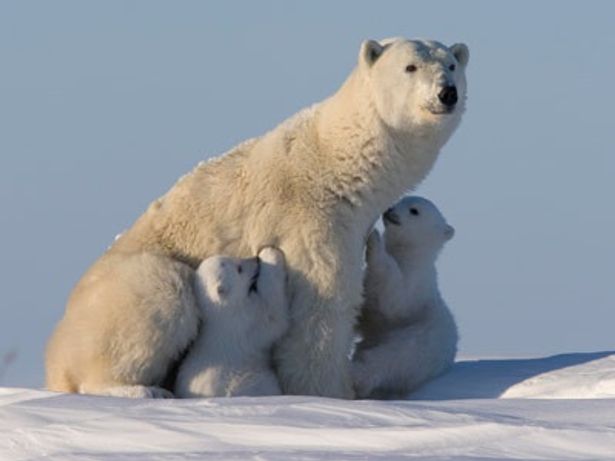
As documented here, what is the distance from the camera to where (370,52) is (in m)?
10.4

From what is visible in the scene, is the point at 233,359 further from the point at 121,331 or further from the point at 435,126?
the point at 435,126

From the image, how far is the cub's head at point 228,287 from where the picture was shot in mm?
10133

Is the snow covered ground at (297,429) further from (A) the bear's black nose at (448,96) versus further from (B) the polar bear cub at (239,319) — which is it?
(A) the bear's black nose at (448,96)

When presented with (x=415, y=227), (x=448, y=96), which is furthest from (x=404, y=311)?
(x=448, y=96)

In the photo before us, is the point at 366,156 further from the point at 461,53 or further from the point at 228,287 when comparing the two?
the point at 228,287

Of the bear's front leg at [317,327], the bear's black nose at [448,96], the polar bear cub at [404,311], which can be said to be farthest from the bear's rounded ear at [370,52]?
the bear's front leg at [317,327]

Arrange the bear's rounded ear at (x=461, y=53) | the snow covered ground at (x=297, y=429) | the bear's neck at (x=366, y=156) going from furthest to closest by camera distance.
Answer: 1. the bear's rounded ear at (x=461, y=53)
2. the bear's neck at (x=366, y=156)
3. the snow covered ground at (x=297, y=429)

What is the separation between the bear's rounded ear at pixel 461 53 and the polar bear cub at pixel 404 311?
1.20 metres

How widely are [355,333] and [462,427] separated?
363 centimetres

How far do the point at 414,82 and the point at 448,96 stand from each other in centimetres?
24

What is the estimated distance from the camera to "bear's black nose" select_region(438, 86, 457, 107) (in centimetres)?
995

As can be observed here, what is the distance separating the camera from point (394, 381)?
10.7 m

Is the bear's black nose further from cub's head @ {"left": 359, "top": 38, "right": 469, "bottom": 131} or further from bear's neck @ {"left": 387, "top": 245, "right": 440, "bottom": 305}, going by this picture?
bear's neck @ {"left": 387, "top": 245, "right": 440, "bottom": 305}

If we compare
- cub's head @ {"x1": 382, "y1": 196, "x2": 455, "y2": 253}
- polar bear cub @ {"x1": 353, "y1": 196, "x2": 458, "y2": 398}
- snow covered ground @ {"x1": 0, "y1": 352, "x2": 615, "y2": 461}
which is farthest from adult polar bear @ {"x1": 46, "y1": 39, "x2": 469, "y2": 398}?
snow covered ground @ {"x1": 0, "y1": 352, "x2": 615, "y2": 461}
